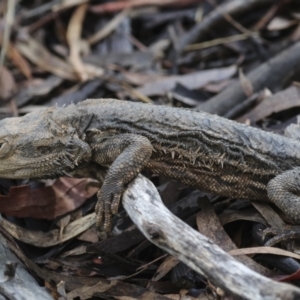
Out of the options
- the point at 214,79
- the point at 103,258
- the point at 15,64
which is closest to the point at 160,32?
the point at 214,79

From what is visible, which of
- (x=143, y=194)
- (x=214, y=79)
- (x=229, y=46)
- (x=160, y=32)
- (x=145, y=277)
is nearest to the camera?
(x=143, y=194)

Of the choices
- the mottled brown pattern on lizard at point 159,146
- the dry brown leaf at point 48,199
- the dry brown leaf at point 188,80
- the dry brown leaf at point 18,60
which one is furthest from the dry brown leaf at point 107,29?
the mottled brown pattern on lizard at point 159,146

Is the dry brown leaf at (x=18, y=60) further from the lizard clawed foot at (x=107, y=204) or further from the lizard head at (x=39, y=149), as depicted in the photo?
the lizard clawed foot at (x=107, y=204)

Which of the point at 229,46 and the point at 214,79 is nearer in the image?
the point at 214,79

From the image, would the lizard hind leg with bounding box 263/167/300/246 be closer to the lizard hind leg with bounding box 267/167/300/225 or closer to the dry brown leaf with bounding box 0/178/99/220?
the lizard hind leg with bounding box 267/167/300/225

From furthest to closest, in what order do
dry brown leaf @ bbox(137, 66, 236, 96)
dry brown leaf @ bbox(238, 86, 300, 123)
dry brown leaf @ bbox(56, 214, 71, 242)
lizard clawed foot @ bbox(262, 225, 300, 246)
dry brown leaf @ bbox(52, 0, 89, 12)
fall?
dry brown leaf @ bbox(52, 0, 89, 12) < dry brown leaf @ bbox(137, 66, 236, 96) < dry brown leaf @ bbox(238, 86, 300, 123) < dry brown leaf @ bbox(56, 214, 71, 242) < lizard clawed foot @ bbox(262, 225, 300, 246)

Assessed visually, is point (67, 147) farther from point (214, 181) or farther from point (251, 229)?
point (251, 229)

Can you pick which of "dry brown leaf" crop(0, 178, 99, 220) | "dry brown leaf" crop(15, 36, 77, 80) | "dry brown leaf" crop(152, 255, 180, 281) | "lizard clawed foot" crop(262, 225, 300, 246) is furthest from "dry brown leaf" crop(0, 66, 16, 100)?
"lizard clawed foot" crop(262, 225, 300, 246)
